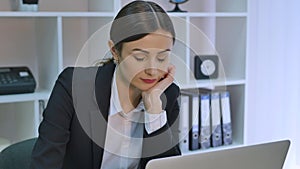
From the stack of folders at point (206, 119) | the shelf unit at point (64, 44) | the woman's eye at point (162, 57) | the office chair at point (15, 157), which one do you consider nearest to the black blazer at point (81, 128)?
the office chair at point (15, 157)

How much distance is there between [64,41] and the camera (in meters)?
2.37

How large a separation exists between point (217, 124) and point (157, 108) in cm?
137

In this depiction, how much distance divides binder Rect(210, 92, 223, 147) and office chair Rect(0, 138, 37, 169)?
4.21 feet

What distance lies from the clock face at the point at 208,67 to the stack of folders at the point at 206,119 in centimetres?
12

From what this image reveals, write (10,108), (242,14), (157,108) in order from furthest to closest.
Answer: (242,14) < (10,108) < (157,108)

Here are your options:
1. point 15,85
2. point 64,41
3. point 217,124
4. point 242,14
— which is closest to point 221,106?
point 217,124

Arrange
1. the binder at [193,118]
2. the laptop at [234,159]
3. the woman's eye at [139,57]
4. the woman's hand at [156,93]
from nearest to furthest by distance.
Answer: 1. the laptop at [234,159]
2. the woman's eye at [139,57]
3. the woman's hand at [156,93]
4. the binder at [193,118]

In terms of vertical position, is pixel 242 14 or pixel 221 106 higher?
pixel 242 14

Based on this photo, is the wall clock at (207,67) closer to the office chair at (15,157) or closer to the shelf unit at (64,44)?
the shelf unit at (64,44)

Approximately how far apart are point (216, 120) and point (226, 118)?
0.06m

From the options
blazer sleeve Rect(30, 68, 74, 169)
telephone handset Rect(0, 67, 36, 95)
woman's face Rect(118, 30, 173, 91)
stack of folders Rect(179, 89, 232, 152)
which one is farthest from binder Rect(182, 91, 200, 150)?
woman's face Rect(118, 30, 173, 91)

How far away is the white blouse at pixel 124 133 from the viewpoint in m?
1.29

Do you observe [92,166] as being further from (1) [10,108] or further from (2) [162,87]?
(1) [10,108]

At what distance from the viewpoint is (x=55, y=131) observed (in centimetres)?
128
